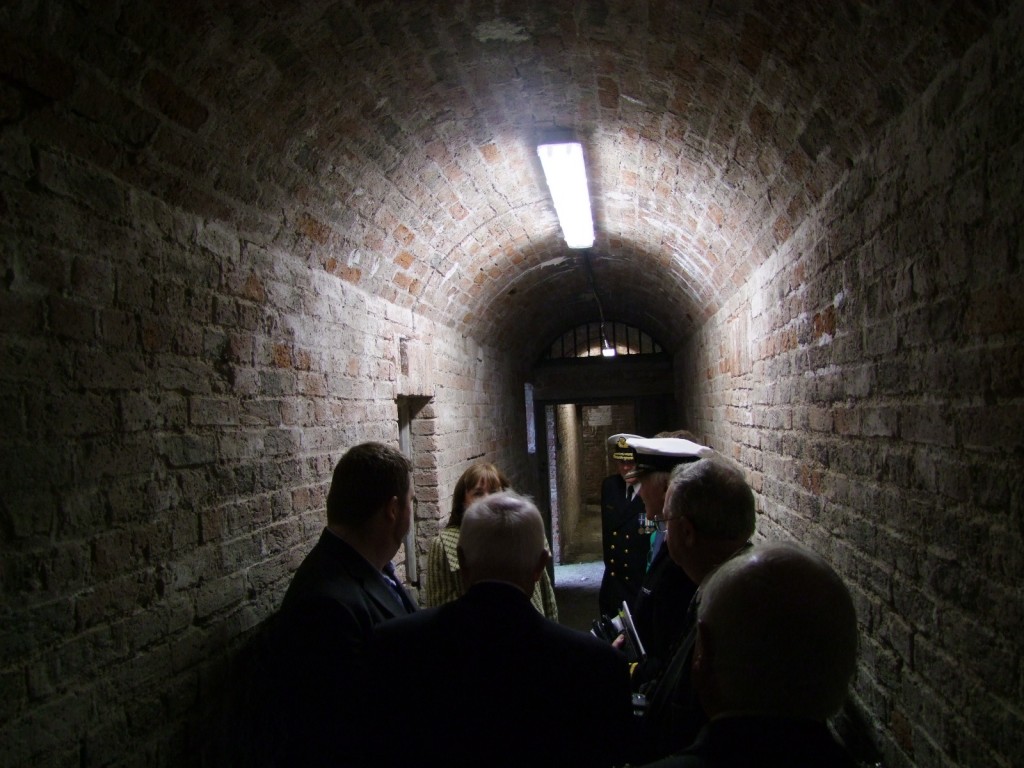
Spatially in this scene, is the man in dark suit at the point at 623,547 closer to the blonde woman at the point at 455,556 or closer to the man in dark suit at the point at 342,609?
the blonde woman at the point at 455,556

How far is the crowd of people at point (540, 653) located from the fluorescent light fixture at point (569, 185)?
6.79ft

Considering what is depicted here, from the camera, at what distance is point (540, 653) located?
179cm

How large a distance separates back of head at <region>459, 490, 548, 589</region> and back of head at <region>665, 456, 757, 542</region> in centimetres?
62

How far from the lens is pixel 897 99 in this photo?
215 centimetres

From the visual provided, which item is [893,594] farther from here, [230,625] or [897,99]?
[230,625]

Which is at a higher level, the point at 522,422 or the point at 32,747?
the point at 522,422

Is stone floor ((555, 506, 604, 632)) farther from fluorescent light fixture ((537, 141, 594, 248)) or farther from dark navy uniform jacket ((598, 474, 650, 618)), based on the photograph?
fluorescent light fixture ((537, 141, 594, 248))

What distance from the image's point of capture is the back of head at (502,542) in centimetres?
191

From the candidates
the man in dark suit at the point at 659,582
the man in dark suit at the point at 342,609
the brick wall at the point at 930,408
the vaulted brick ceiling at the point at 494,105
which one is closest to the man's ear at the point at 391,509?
the man in dark suit at the point at 342,609

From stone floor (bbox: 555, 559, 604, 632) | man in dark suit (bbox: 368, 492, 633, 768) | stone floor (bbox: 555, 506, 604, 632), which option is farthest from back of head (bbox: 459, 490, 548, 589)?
stone floor (bbox: 555, 559, 604, 632)

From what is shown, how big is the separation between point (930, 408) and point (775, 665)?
1219 mm

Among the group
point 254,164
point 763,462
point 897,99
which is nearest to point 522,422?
point 763,462

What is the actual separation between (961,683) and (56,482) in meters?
2.49

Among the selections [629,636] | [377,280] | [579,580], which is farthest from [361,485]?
[579,580]
